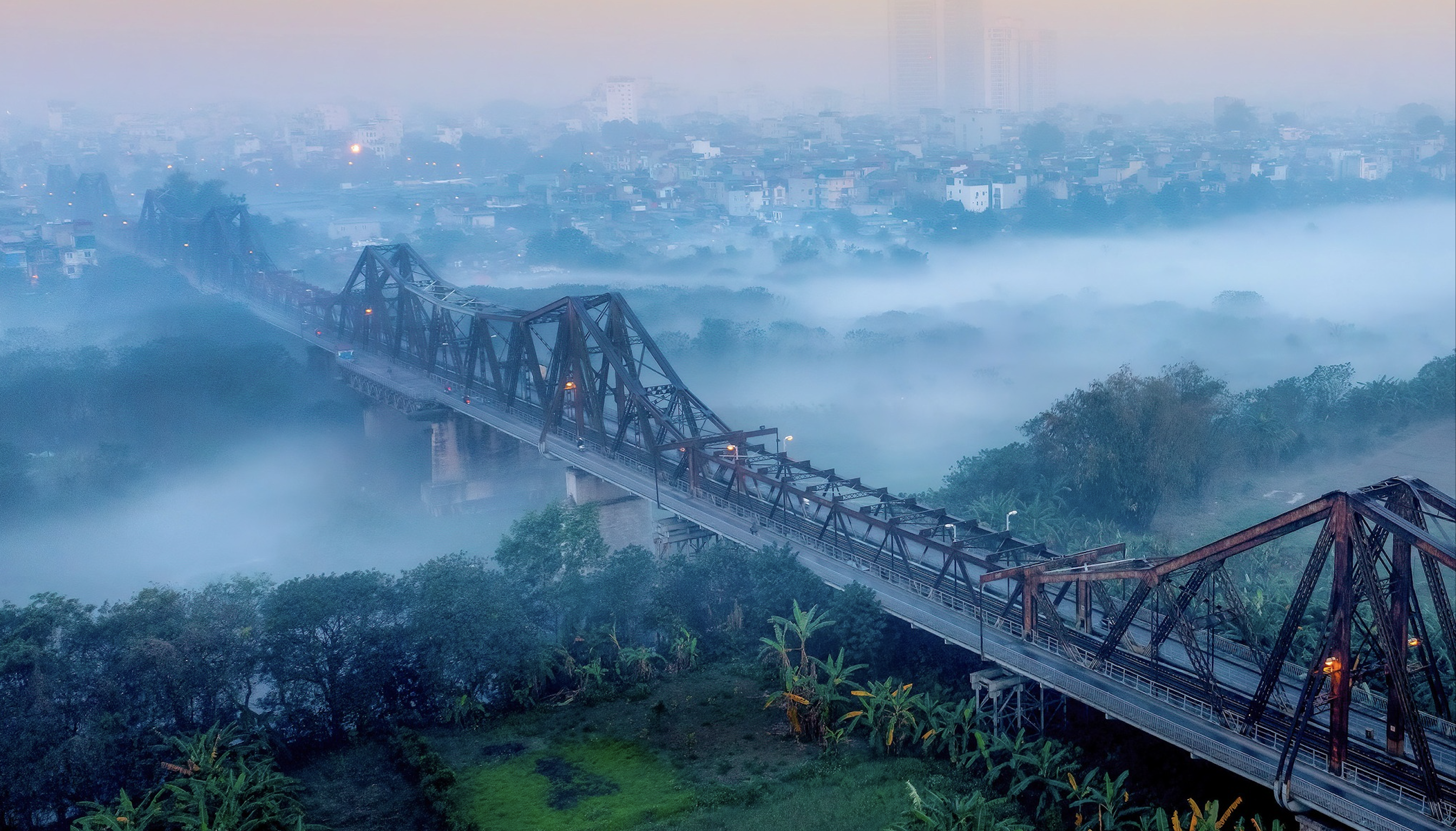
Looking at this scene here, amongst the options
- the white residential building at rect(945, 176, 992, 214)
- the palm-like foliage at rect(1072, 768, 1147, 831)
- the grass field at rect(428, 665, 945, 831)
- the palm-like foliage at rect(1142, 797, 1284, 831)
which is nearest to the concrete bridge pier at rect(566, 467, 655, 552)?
the grass field at rect(428, 665, 945, 831)

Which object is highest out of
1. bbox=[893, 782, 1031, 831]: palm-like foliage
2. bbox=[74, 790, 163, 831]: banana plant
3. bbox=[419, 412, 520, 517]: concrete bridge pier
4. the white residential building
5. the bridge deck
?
the white residential building

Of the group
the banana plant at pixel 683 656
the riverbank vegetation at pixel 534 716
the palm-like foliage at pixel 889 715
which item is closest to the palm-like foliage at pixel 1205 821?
the riverbank vegetation at pixel 534 716

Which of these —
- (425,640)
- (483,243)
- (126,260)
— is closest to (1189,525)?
(425,640)

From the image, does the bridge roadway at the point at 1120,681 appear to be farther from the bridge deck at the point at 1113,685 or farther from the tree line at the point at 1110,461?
the tree line at the point at 1110,461

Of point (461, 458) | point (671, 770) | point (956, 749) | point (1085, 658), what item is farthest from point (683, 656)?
point (461, 458)

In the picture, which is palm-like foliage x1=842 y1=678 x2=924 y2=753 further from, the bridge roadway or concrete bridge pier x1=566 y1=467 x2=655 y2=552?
concrete bridge pier x1=566 y1=467 x2=655 y2=552

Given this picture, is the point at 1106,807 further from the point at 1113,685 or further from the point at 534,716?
the point at 534,716
